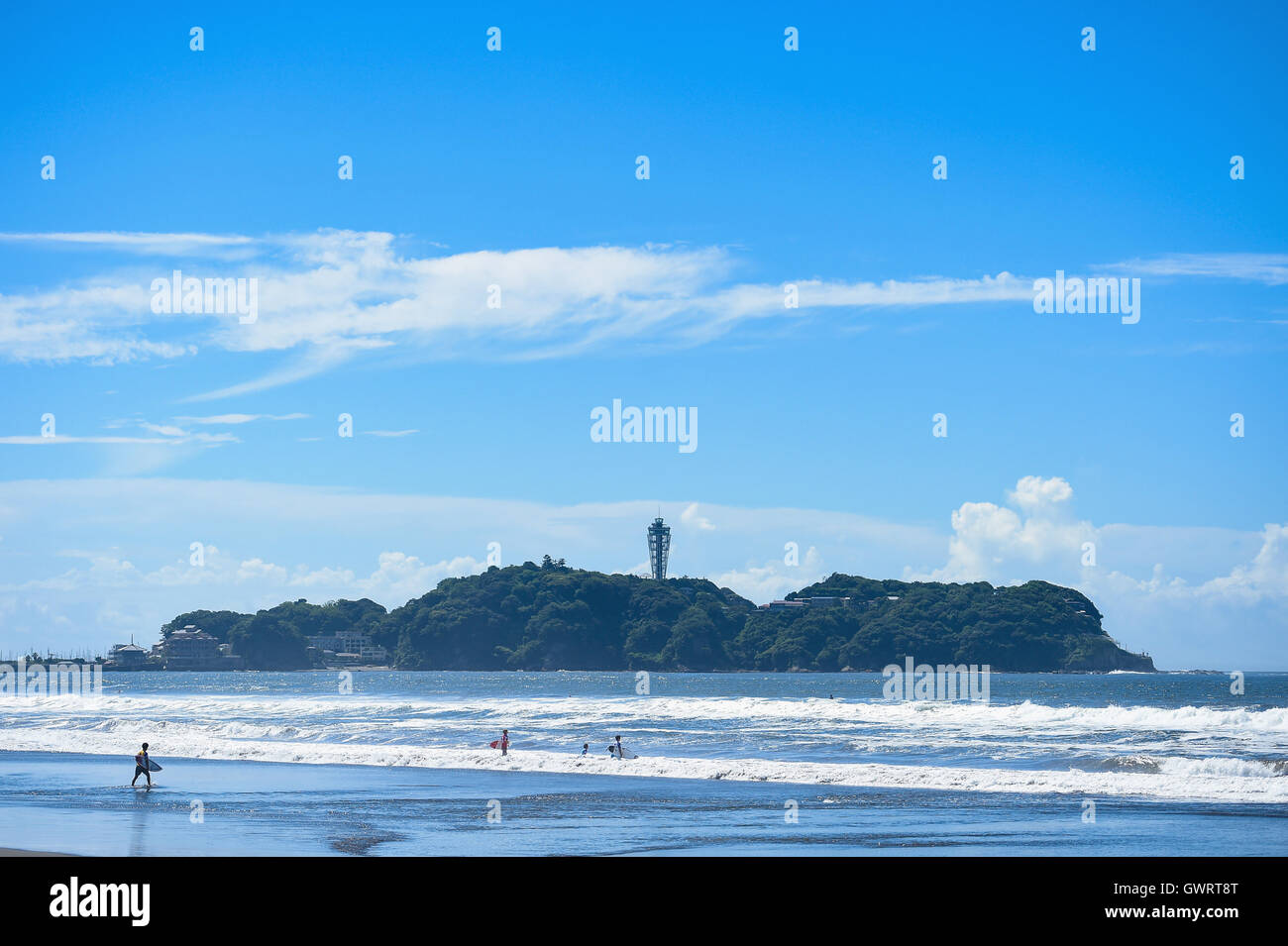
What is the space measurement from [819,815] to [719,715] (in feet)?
129

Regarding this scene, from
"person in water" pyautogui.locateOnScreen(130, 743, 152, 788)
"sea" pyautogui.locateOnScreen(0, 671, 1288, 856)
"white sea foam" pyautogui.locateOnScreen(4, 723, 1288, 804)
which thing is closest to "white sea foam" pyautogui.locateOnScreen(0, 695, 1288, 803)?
"white sea foam" pyautogui.locateOnScreen(4, 723, 1288, 804)

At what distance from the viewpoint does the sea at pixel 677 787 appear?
20859mm

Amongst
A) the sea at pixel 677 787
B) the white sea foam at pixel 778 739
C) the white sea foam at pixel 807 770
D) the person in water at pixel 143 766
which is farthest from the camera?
the white sea foam at pixel 778 739

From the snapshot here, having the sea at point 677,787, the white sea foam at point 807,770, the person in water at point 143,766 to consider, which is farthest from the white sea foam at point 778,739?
the person in water at point 143,766

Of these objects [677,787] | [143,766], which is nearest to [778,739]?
[677,787]

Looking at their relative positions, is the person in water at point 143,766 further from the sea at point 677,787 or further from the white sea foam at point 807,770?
the white sea foam at point 807,770

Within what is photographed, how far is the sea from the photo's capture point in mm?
20859

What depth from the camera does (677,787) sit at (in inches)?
1239

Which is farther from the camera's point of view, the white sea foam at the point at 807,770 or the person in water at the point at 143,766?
the person in water at the point at 143,766

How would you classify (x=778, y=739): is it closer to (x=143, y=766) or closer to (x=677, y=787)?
(x=677, y=787)
